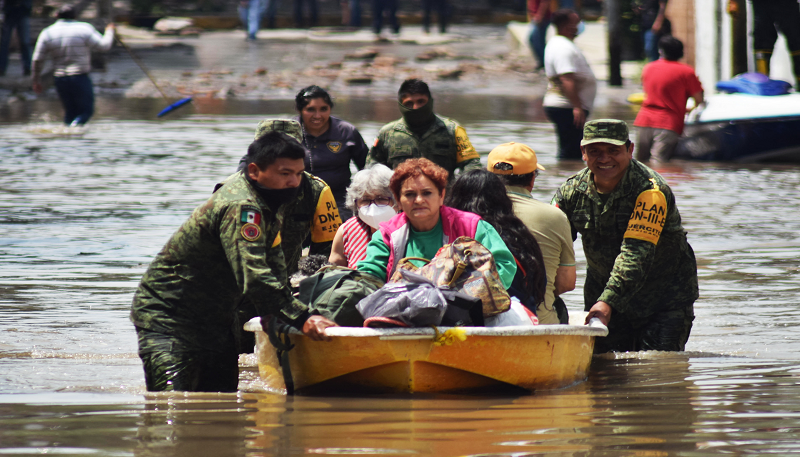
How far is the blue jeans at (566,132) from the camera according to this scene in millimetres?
13734

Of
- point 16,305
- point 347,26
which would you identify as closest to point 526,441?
point 16,305

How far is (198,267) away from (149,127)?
14.8m

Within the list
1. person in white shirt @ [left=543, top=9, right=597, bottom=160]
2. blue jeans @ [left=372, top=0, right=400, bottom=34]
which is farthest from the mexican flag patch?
blue jeans @ [left=372, top=0, right=400, bottom=34]

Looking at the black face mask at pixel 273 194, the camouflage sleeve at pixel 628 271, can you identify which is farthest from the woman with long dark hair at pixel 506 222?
the black face mask at pixel 273 194

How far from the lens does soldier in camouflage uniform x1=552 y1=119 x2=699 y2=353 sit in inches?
236

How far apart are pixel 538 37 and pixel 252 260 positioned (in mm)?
21636

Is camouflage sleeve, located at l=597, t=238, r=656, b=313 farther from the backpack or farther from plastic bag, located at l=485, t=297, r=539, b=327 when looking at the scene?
the backpack

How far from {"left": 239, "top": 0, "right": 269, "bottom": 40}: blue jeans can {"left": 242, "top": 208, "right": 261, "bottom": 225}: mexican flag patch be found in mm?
26959

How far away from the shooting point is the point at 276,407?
5062mm

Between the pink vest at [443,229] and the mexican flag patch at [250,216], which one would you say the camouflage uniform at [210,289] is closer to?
the mexican flag patch at [250,216]

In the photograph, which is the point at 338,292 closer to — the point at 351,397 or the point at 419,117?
the point at 351,397

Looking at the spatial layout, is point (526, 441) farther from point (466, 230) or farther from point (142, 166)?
point (142, 166)

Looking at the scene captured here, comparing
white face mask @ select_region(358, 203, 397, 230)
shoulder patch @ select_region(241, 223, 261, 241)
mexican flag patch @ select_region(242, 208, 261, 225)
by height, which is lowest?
white face mask @ select_region(358, 203, 397, 230)

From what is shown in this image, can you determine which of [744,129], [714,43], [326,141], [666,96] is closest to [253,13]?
[714,43]
